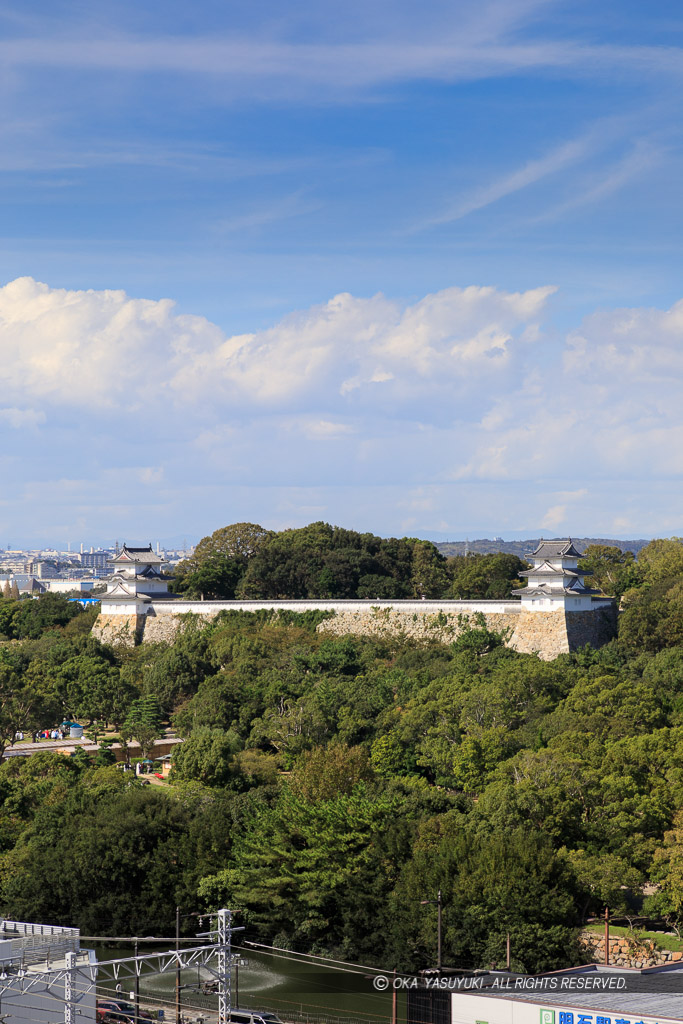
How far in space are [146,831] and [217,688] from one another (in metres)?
12.2

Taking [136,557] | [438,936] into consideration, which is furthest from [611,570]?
[438,936]

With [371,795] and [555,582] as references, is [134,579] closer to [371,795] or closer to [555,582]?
[555,582]

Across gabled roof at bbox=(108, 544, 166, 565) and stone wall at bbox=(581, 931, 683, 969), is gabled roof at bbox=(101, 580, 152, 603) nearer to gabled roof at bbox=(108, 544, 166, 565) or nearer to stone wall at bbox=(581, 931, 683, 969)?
gabled roof at bbox=(108, 544, 166, 565)

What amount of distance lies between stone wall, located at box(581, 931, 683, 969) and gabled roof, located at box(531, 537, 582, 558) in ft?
60.2

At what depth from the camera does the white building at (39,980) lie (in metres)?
18.5

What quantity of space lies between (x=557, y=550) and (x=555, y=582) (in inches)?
43.8

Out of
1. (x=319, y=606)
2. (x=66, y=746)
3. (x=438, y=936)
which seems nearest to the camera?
(x=438, y=936)

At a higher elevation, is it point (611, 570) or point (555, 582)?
point (611, 570)

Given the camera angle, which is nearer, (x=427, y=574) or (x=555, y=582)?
(x=555, y=582)

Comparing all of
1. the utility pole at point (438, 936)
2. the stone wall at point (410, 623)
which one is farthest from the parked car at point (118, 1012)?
the stone wall at point (410, 623)

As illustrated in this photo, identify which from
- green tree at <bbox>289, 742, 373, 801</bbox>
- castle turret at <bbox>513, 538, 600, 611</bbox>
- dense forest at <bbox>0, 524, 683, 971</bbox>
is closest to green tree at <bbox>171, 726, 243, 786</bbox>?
Result: dense forest at <bbox>0, 524, 683, 971</bbox>

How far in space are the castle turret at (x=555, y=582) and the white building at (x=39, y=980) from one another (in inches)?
973

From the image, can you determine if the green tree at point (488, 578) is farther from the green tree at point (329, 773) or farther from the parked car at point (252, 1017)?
the parked car at point (252, 1017)

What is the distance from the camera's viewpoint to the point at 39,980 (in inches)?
744
